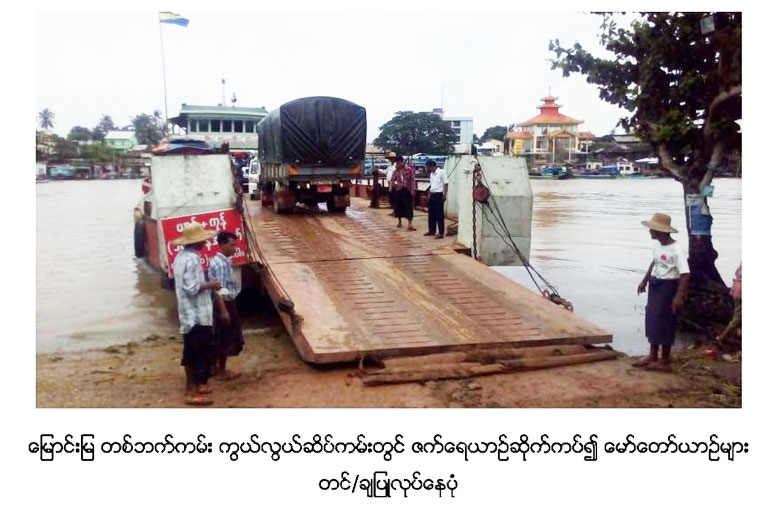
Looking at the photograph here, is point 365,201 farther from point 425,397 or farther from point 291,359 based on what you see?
point 425,397

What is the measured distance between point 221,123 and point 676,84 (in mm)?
20434

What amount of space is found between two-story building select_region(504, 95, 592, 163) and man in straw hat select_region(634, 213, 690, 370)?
212ft

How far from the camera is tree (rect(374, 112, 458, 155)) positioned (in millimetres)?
52750

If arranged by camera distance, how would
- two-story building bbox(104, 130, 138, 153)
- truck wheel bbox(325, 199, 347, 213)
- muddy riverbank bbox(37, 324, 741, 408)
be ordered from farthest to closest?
two-story building bbox(104, 130, 138, 153)
truck wheel bbox(325, 199, 347, 213)
muddy riverbank bbox(37, 324, 741, 408)

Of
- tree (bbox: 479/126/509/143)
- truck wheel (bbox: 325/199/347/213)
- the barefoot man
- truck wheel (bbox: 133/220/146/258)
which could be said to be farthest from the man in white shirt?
tree (bbox: 479/126/509/143)

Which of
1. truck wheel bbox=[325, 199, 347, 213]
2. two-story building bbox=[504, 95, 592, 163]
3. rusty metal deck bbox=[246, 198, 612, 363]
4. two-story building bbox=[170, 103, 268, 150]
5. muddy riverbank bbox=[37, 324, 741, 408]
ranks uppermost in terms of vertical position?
two-story building bbox=[504, 95, 592, 163]

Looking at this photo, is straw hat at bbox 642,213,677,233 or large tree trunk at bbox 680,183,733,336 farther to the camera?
large tree trunk at bbox 680,183,733,336

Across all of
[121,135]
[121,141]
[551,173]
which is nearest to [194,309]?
[121,141]

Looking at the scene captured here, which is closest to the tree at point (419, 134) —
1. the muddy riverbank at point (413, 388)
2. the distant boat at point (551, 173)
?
the distant boat at point (551, 173)

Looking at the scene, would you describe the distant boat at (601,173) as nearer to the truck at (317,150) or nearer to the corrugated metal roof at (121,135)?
the corrugated metal roof at (121,135)

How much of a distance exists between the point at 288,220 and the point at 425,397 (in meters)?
7.86

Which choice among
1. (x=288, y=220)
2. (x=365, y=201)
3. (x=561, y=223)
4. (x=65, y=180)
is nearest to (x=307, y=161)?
(x=288, y=220)

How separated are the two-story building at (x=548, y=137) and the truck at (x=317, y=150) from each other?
57.3m

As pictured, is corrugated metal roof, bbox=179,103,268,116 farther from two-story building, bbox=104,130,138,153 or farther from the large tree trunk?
the large tree trunk
